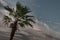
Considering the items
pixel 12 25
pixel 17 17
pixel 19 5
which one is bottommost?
pixel 12 25

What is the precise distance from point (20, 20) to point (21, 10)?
7.26 ft

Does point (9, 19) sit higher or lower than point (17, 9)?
lower

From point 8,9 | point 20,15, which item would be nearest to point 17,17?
point 20,15

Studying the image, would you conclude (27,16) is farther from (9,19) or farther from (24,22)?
(9,19)

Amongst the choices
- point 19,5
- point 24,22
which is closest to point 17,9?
point 19,5

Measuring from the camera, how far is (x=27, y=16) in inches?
1264

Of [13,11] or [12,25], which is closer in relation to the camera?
[12,25]

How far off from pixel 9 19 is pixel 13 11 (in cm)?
197

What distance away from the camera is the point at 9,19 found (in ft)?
107

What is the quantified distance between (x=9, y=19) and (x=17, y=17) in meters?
2.06

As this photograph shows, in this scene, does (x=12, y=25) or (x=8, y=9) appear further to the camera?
(x=8, y=9)

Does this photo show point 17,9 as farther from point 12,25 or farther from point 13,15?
point 12,25

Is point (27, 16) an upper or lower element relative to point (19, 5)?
lower

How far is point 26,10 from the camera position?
105 feet
